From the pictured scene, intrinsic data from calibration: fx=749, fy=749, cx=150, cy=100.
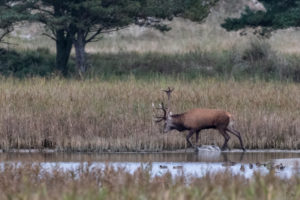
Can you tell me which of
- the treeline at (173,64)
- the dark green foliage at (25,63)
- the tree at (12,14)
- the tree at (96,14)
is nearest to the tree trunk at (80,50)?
the tree at (96,14)

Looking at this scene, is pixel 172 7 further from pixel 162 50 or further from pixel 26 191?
pixel 26 191

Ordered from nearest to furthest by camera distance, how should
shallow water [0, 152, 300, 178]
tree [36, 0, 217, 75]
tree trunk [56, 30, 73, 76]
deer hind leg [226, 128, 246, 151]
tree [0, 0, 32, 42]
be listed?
1. shallow water [0, 152, 300, 178]
2. deer hind leg [226, 128, 246, 151]
3. tree [0, 0, 32, 42]
4. tree [36, 0, 217, 75]
5. tree trunk [56, 30, 73, 76]

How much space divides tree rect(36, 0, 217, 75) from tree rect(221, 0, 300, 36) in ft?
4.12

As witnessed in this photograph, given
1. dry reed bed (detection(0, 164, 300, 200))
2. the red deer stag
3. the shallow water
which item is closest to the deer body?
the red deer stag

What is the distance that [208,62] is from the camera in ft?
94.2

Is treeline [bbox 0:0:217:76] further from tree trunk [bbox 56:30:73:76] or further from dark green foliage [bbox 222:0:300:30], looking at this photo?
dark green foliage [bbox 222:0:300:30]

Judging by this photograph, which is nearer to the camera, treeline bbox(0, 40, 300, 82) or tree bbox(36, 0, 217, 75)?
tree bbox(36, 0, 217, 75)

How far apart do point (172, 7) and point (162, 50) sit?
660 cm

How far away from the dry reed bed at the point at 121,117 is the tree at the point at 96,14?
285 inches

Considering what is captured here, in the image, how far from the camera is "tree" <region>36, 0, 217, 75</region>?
25.6m

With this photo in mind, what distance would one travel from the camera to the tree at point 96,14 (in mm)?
25594

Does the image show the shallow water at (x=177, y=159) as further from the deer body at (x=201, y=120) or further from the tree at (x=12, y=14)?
the tree at (x=12, y=14)

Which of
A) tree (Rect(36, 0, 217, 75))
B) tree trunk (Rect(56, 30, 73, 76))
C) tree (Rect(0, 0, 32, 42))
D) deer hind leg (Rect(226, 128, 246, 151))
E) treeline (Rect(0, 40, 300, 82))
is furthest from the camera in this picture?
tree trunk (Rect(56, 30, 73, 76))

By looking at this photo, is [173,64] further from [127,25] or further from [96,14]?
[96,14]
